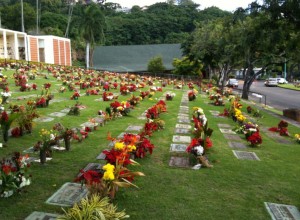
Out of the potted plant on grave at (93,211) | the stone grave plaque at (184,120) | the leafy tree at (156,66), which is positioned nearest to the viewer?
the potted plant on grave at (93,211)

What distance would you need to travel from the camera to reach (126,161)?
428 cm

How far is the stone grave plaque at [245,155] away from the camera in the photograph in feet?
19.8

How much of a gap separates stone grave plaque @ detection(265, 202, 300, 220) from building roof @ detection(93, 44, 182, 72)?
46.6 m

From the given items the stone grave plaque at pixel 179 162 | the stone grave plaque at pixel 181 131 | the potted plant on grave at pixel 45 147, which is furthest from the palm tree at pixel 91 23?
the stone grave plaque at pixel 179 162

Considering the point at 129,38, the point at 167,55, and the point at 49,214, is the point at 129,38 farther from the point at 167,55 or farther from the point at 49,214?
the point at 49,214

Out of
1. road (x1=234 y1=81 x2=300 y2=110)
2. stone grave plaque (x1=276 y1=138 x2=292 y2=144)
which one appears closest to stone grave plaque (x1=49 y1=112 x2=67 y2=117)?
stone grave plaque (x1=276 y1=138 x2=292 y2=144)

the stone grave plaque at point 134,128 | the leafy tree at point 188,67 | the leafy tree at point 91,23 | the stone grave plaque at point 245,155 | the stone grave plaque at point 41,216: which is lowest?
the stone grave plaque at point 245,155

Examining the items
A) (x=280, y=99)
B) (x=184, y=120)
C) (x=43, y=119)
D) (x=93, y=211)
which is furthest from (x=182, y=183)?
(x=280, y=99)

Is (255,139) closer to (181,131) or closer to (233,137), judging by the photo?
(233,137)

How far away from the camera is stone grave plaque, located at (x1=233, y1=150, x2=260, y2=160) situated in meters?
6.03

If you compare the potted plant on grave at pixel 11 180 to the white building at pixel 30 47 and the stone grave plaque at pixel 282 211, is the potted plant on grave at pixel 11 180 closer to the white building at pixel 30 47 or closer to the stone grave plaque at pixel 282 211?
the stone grave plaque at pixel 282 211

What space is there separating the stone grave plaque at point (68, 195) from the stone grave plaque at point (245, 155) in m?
3.12

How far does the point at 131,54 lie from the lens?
5303cm

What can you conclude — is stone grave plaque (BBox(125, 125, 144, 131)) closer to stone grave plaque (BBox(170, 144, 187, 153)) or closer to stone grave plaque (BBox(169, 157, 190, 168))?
stone grave plaque (BBox(170, 144, 187, 153))
